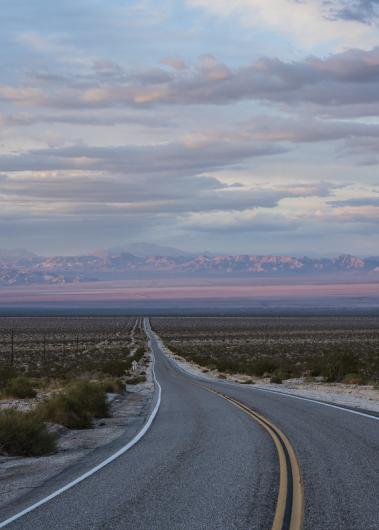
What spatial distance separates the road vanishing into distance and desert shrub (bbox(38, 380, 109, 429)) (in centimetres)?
264

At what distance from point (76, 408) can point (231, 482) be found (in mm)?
10143

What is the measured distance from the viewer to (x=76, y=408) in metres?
19.4

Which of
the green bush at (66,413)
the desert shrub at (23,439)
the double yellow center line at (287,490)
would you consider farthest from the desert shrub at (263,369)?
the desert shrub at (23,439)

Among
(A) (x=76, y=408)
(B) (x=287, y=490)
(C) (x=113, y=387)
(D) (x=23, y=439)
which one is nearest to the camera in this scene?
(B) (x=287, y=490)

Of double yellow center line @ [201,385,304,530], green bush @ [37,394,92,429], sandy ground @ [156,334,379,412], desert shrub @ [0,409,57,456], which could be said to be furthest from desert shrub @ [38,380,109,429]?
sandy ground @ [156,334,379,412]

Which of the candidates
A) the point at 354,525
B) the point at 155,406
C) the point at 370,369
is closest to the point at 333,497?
the point at 354,525

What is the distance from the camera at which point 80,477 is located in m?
10.9

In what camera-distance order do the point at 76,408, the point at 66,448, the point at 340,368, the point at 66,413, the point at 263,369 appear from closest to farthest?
the point at 66,448 < the point at 66,413 < the point at 76,408 < the point at 340,368 < the point at 263,369

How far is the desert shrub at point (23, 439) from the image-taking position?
45.3ft

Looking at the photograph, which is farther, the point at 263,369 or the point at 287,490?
the point at 263,369

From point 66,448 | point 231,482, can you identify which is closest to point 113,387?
point 66,448

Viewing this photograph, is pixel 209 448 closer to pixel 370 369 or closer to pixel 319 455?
pixel 319 455

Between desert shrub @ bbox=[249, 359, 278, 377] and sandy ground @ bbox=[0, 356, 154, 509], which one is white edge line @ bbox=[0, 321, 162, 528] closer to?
sandy ground @ bbox=[0, 356, 154, 509]

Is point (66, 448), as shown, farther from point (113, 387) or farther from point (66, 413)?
point (113, 387)
